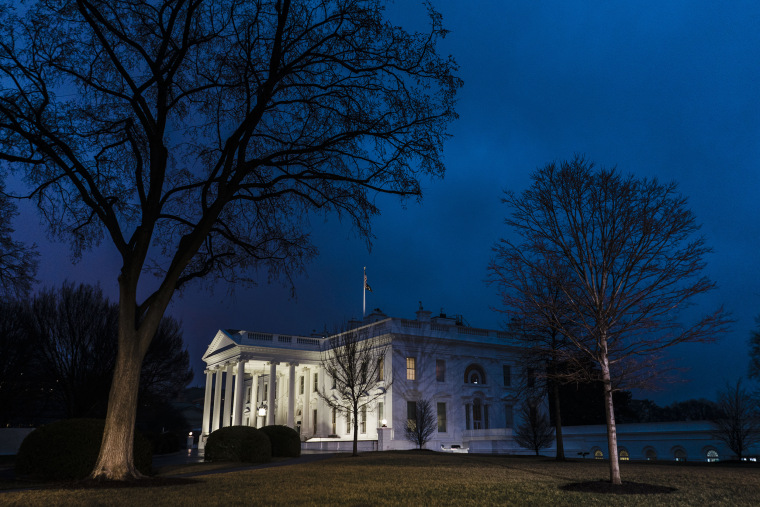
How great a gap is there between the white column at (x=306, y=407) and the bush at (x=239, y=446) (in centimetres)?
2761

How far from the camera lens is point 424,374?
155 ft

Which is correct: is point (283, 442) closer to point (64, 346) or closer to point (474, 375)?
point (64, 346)

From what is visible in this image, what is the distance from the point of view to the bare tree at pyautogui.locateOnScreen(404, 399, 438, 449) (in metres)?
38.3

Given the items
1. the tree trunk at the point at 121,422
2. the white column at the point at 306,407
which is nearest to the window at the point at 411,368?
the white column at the point at 306,407

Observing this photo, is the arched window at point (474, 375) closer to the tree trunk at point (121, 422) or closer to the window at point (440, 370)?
the window at point (440, 370)

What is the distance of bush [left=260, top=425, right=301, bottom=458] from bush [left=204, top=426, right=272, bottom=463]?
3.88 meters

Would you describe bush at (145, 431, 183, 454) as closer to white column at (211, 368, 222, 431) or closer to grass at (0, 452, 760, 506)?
white column at (211, 368, 222, 431)

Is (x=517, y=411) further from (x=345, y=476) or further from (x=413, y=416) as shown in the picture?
(x=345, y=476)

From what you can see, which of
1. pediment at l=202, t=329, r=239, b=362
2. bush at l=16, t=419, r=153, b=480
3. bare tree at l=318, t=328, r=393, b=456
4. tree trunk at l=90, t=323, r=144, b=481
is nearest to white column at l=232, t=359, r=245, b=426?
pediment at l=202, t=329, r=239, b=362

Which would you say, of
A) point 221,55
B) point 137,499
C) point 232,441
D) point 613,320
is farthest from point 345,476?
point 232,441

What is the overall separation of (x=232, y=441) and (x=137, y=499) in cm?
1722

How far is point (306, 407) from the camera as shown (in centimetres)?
5562

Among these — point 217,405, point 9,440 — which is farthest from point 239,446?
point 217,405

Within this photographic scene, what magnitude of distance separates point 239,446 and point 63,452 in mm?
10747
